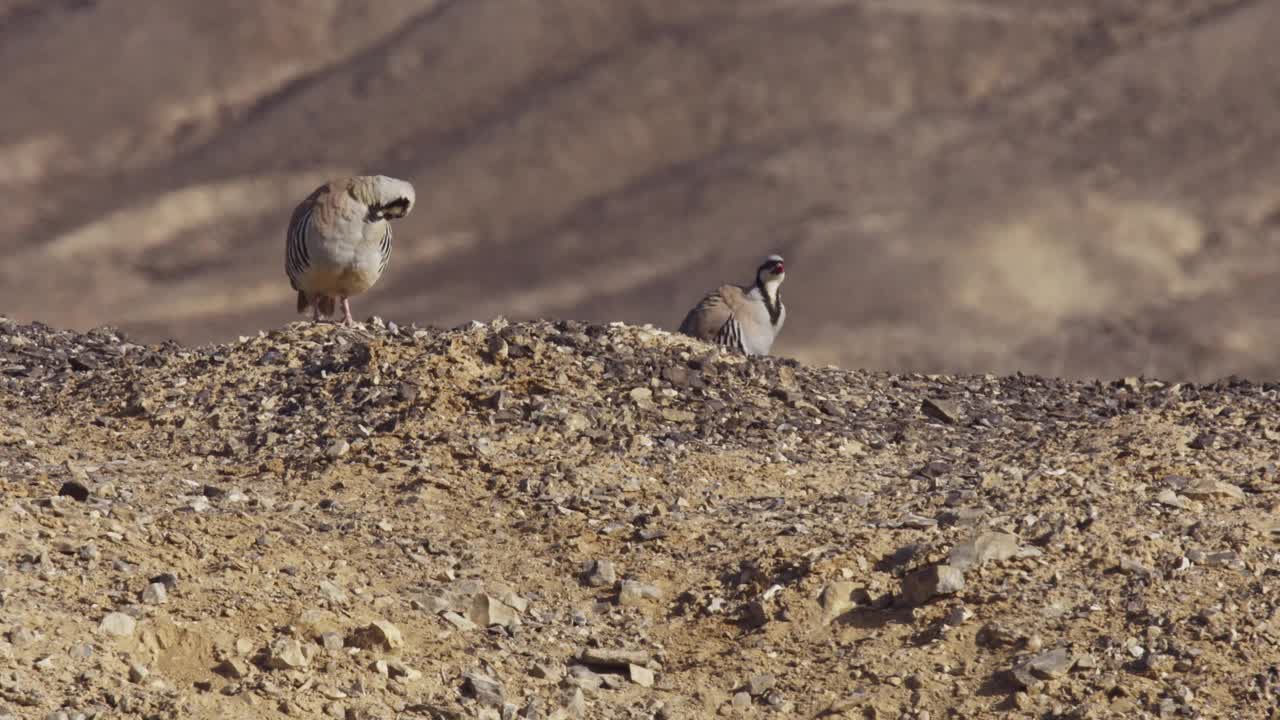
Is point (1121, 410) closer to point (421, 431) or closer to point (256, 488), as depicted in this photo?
point (421, 431)

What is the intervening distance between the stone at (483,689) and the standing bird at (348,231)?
6110 mm

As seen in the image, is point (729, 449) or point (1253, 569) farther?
point (729, 449)

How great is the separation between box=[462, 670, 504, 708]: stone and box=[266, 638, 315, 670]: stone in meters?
0.57

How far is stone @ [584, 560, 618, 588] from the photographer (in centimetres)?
721

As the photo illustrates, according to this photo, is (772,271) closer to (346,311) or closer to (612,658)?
(346,311)

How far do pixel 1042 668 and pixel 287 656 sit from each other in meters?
2.67

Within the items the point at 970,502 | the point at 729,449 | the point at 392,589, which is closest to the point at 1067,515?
the point at 970,502

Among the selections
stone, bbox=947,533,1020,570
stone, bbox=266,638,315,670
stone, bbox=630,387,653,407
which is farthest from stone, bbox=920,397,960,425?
stone, bbox=266,638,315,670

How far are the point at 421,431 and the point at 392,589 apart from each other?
1.96 metres

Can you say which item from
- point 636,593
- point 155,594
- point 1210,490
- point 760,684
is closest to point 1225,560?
point 1210,490

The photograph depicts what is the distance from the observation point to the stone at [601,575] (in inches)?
284

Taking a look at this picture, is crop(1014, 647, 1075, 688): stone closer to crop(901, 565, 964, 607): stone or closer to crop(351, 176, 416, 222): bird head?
crop(901, 565, 964, 607): stone

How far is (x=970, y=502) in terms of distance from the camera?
25.5 feet

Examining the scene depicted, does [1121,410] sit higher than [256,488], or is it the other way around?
[1121,410]
